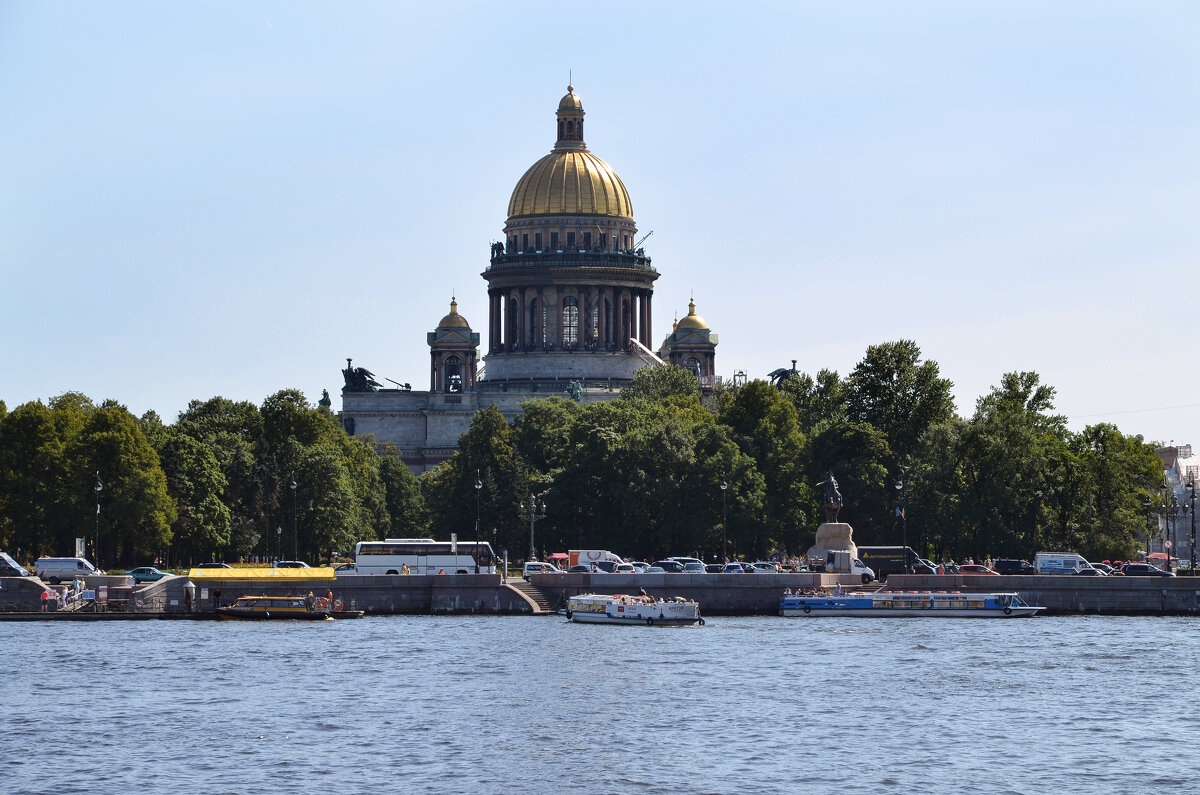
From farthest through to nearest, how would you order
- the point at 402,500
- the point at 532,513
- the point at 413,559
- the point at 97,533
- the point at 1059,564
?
the point at 402,500
the point at 532,513
the point at 413,559
the point at 1059,564
the point at 97,533

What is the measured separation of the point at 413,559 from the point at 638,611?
1719cm

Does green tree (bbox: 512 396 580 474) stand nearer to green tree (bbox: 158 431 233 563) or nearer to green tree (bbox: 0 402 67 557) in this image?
green tree (bbox: 158 431 233 563)

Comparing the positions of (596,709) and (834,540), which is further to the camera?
(834,540)

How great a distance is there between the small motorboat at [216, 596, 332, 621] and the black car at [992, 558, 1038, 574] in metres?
35.4

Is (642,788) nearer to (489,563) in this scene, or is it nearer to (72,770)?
(72,770)

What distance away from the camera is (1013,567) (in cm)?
11450

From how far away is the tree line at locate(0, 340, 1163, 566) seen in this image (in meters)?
117

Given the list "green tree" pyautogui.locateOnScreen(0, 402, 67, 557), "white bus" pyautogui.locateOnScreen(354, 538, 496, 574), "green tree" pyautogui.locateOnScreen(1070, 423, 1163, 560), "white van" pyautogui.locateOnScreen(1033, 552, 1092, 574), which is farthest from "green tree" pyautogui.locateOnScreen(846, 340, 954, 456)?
"green tree" pyautogui.locateOnScreen(0, 402, 67, 557)

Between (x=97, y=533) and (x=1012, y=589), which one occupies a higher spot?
(x=97, y=533)

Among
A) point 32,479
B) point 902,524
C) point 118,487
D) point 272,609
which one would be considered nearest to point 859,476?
point 902,524

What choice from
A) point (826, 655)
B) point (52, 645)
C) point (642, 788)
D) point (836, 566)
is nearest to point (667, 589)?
point (836, 566)

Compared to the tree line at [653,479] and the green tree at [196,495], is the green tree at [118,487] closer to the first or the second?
the tree line at [653,479]

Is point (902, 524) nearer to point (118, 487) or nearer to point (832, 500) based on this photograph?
point (832, 500)

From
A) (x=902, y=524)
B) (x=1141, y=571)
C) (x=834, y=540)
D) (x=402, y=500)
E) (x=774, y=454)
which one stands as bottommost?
(x=1141, y=571)
